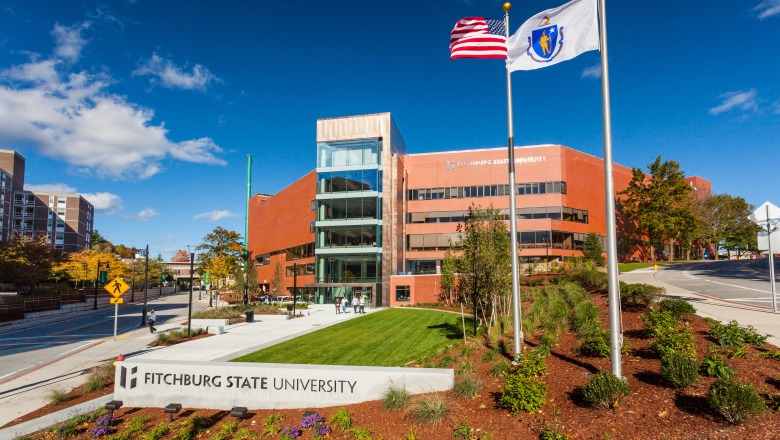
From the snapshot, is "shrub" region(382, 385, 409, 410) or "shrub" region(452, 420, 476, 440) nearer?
"shrub" region(452, 420, 476, 440)

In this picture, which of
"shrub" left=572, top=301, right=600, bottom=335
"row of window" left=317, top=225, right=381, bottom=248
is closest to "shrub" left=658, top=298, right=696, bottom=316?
"shrub" left=572, top=301, right=600, bottom=335

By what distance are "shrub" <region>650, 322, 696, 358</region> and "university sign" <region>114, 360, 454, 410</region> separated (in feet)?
15.8

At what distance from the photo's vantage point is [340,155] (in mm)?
51094

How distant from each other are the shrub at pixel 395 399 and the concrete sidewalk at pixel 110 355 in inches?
318

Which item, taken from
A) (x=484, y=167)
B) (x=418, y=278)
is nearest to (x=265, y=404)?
(x=418, y=278)

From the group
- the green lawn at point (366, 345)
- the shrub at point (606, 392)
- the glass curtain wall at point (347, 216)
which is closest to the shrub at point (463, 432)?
the shrub at point (606, 392)

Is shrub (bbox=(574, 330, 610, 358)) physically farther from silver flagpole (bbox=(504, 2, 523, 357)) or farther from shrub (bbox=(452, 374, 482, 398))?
shrub (bbox=(452, 374, 482, 398))

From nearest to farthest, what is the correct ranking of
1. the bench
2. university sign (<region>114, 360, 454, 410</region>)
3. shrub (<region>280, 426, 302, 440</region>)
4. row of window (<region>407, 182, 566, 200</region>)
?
shrub (<region>280, 426, 302, 440</region>), university sign (<region>114, 360, 454, 410</region>), the bench, row of window (<region>407, 182, 566, 200</region>)

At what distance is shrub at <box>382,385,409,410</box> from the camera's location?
9570 millimetres

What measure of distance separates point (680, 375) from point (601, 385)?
1.53m

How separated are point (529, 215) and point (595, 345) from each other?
45152 mm

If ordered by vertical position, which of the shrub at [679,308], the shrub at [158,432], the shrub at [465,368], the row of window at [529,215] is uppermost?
the row of window at [529,215]

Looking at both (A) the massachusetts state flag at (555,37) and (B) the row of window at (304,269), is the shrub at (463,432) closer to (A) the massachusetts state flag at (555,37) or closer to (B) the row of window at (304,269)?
(A) the massachusetts state flag at (555,37)

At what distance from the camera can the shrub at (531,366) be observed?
9453mm
